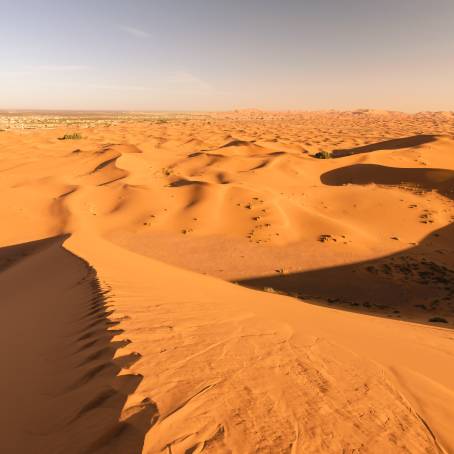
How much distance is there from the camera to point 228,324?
4176 mm

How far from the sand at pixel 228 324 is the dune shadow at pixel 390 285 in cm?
5

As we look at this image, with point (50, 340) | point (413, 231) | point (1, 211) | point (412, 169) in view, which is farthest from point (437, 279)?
point (1, 211)

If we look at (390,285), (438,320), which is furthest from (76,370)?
(390,285)

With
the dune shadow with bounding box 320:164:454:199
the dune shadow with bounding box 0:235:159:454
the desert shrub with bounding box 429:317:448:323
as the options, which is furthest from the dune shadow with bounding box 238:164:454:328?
the dune shadow with bounding box 320:164:454:199

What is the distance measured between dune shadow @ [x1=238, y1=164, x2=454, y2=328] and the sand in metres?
0.05

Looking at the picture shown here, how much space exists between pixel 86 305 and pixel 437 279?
9.06 metres

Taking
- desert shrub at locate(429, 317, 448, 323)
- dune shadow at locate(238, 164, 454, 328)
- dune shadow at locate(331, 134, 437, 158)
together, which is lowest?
→ dune shadow at locate(331, 134, 437, 158)

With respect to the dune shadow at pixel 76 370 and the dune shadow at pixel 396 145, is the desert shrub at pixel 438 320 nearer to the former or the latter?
the dune shadow at pixel 76 370

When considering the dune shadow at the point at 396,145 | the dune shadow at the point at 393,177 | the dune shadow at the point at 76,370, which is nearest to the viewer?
the dune shadow at the point at 76,370

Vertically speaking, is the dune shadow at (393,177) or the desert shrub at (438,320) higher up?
the desert shrub at (438,320)

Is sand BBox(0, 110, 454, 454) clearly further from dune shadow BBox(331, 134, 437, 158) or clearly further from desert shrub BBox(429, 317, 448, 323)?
dune shadow BBox(331, 134, 437, 158)

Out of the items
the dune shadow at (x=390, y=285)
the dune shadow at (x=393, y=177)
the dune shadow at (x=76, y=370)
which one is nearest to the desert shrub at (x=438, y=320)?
the dune shadow at (x=390, y=285)

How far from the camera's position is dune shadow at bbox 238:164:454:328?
28.1ft

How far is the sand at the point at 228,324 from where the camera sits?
88.0 inches
